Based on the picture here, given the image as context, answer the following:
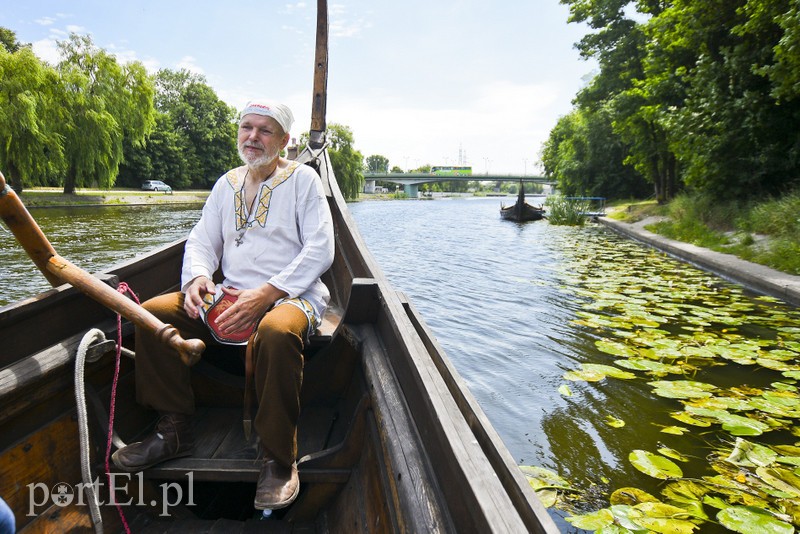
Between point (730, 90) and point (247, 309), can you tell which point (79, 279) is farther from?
point (730, 90)

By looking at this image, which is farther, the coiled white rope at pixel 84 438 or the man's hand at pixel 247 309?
the man's hand at pixel 247 309

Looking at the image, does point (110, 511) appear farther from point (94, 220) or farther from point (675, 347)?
point (94, 220)

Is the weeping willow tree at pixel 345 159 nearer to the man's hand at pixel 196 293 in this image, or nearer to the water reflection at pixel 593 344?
the water reflection at pixel 593 344

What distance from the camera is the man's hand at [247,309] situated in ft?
6.19

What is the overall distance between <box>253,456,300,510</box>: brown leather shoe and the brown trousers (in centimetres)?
4

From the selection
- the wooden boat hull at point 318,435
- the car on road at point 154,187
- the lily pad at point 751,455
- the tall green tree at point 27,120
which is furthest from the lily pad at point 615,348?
the car on road at point 154,187

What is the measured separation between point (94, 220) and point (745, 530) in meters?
19.0

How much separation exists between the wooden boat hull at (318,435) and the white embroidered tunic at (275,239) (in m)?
0.25


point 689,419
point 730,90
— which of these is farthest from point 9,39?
point 689,419

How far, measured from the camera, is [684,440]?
2.77m

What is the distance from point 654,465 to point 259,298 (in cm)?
220

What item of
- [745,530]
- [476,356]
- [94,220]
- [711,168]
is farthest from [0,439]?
[94,220]

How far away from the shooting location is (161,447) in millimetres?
1778

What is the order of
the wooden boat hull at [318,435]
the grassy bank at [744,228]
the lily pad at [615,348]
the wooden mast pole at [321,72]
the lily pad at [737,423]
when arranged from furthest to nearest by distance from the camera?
the grassy bank at [744,228], the wooden mast pole at [321,72], the lily pad at [615,348], the lily pad at [737,423], the wooden boat hull at [318,435]
